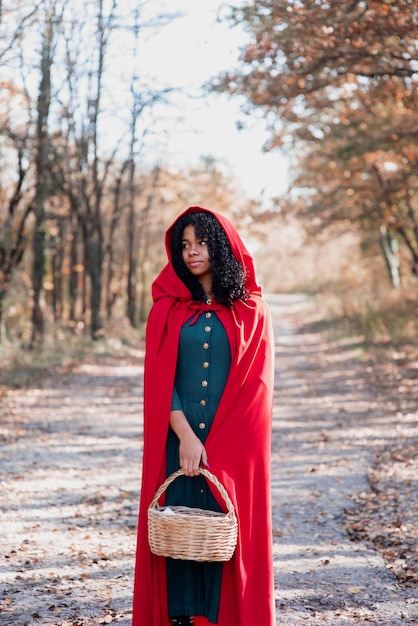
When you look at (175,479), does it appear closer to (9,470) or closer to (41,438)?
(9,470)

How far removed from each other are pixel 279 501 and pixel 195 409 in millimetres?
3379

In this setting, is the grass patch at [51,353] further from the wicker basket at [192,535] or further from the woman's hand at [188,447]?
the wicker basket at [192,535]

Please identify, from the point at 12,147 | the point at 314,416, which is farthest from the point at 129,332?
the point at 314,416

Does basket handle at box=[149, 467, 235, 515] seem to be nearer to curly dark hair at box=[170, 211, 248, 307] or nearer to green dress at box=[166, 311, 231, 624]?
green dress at box=[166, 311, 231, 624]

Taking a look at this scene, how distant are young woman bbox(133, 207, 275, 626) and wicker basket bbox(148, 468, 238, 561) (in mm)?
191

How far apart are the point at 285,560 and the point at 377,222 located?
16691 mm

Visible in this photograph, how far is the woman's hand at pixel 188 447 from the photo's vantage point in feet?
10.1

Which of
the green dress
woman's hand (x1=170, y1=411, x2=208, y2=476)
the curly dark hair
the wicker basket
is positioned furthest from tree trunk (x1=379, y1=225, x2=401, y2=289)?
the wicker basket

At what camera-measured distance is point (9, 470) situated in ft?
22.8

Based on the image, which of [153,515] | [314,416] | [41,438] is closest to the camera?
[153,515]

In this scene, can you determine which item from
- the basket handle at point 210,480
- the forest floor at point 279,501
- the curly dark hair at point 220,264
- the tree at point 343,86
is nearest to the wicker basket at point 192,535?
the basket handle at point 210,480

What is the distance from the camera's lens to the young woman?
3.14 metres

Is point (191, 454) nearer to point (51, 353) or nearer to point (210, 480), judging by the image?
point (210, 480)

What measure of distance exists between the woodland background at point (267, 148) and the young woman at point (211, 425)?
15.9 feet
